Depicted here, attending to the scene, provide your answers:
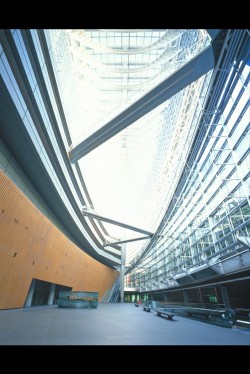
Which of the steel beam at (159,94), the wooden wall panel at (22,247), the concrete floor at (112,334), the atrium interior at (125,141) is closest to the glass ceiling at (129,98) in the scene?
the atrium interior at (125,141)

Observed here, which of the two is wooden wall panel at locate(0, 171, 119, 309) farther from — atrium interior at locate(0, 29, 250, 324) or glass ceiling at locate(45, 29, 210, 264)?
glass ceiling at locate(45, 29, 210, 264)

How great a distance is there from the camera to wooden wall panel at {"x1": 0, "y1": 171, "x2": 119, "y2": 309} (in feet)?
38.9

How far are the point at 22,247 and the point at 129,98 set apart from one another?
39.8 ft

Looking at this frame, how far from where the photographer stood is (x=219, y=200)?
17.3m

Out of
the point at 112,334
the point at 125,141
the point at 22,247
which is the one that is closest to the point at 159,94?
the point at 112,334

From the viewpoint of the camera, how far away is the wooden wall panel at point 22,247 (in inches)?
467

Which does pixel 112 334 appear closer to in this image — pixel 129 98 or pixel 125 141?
pixel 129 98

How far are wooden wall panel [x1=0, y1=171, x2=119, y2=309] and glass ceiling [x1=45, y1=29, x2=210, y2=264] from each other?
7131 mm

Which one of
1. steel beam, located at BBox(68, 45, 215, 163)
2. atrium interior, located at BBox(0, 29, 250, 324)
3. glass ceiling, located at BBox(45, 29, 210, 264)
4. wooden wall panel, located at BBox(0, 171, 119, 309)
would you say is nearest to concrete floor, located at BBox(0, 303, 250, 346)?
atrium interior, located at BBox(0, 29, 250, 324)

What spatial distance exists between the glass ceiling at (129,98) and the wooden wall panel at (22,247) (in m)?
7.13

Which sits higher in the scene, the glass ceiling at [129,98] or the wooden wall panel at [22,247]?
the glass ceiling at [129,98]

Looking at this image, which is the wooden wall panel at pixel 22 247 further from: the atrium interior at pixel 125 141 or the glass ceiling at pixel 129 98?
the glass ceiling at pixel 129 98

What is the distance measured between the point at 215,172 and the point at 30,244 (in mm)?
14866
